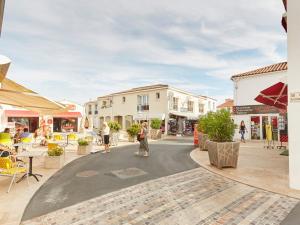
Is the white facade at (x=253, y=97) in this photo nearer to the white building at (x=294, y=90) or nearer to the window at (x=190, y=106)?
the window at (x=190, y=106)

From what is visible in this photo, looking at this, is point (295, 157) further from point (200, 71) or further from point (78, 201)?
point (200, 71)

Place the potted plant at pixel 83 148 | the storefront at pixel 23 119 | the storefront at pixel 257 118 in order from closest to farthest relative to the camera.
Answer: the potted plant at pixel 83 148
the storefront at pixel 257 118
the storefront at pixel 23 119

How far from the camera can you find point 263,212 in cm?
435

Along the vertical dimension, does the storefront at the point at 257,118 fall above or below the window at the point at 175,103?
below

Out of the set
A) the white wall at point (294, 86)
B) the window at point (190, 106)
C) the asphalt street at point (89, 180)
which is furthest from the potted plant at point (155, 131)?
the white wall at point (294, 86)

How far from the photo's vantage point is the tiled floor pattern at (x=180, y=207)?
403cm

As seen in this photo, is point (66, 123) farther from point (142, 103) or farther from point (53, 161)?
point (53, 161)

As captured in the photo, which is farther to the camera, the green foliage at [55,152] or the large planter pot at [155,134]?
the large planter pot at [155,134]

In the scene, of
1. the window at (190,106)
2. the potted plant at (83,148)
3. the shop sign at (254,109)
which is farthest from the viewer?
the window at (190,106)

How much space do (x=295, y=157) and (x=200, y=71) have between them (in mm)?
25374

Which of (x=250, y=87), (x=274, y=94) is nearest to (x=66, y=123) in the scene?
(x=250, y=87)

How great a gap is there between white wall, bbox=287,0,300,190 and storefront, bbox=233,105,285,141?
1593cm

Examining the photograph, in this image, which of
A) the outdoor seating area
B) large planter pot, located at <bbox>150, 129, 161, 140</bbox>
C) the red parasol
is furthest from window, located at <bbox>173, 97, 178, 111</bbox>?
the outdoor seating area

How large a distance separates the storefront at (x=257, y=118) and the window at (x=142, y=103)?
1497 cm
